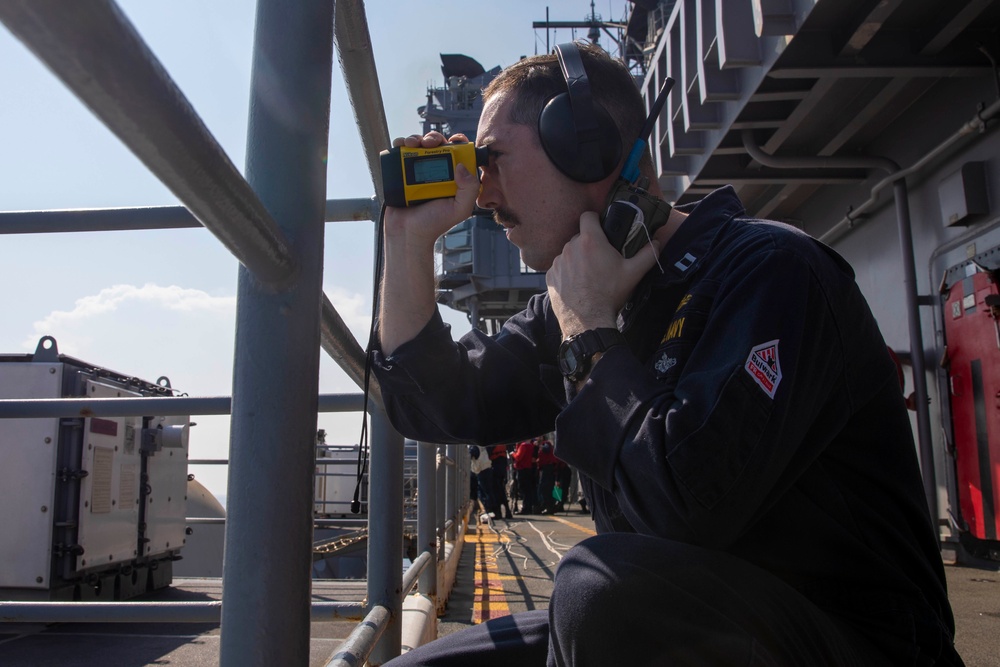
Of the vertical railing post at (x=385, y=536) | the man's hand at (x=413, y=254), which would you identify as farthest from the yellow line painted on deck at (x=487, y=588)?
the man's hand at (x=413, y=254)

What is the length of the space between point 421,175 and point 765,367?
0.74 meters

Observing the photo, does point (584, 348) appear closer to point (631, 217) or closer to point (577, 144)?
point (631, 217)

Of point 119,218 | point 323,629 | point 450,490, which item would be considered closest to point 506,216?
point 119,218

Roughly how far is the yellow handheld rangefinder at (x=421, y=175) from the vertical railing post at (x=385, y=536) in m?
0.46

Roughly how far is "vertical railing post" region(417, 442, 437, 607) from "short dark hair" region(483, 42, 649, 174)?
189 cm

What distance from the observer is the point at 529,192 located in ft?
5.11

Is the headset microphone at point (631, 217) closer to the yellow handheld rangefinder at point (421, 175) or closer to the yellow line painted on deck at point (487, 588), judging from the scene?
the yellow handheld rangefinder at point (421, 175)

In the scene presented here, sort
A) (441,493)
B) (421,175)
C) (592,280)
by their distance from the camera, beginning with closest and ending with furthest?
(592,280), (421,175), (441,493)

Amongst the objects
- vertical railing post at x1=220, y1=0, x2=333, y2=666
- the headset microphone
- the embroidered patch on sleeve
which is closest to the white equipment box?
the headset microphone

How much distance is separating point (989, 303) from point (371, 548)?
4.62 m

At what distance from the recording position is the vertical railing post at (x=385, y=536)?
156 cm

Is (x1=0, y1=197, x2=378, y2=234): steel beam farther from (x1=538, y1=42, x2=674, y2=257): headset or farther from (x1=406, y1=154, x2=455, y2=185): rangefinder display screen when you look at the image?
(x1=538, y1=42, x2=674, y2=257): headset

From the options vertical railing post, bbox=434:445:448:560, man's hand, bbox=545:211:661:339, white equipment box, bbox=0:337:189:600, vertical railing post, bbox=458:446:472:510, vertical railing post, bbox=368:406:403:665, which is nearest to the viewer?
man's hand, bbox=545:211:661:339

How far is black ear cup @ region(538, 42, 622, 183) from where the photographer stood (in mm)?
1489
